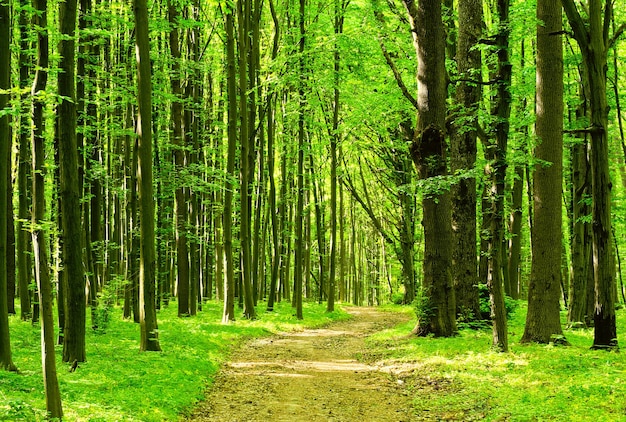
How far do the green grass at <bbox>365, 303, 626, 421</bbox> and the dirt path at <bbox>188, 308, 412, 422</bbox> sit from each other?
25.3 inches

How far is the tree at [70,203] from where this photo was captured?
894cm

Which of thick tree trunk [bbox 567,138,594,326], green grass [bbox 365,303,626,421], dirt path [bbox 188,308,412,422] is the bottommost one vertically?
dirt path [bbox 188,308,412,422]

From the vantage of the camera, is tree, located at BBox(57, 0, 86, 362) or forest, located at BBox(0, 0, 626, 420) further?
tree, located at BBox(57, 0, 86, 362)

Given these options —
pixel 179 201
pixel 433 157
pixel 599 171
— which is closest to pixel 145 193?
pixel 433 157

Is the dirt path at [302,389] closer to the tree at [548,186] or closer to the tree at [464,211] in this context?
the tree at [464,211]

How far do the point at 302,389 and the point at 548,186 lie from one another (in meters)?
6.61

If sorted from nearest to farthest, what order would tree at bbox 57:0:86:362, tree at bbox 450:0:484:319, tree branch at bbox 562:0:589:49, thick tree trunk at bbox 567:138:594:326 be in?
1. tree at bbox 57:0:86:362
2. tree branch at bbox 562:0:589:49
3. tree at bbox 450:0:484:319
4. thick tree trunk at bbox 567:138:594:326

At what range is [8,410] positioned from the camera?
6.15 meters

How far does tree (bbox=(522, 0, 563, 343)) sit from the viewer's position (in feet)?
36.5

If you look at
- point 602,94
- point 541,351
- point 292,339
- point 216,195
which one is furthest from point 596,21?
point 216,195

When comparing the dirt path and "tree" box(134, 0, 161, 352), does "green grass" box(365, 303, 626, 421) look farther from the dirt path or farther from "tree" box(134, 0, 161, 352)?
"tree" box(134, 0, 161, 352)

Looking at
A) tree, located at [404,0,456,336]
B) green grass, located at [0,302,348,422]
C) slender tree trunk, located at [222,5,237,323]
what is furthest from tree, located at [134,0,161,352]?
slender tree trunk, located at [222,5,237,323]

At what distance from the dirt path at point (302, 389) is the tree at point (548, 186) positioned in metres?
3.56

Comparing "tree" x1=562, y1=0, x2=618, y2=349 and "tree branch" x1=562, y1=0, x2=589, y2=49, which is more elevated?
"tree branch" x1=562, y1=0, x2=589, y2=49
